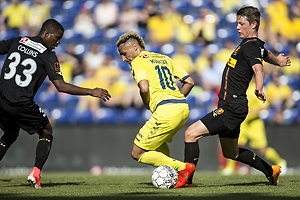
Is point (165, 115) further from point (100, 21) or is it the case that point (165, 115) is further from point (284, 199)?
point (100, 21)

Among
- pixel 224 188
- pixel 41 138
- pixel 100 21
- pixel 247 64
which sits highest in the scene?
pixel 100 21

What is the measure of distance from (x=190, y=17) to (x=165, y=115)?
8.78 meters

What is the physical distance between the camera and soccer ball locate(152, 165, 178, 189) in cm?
590

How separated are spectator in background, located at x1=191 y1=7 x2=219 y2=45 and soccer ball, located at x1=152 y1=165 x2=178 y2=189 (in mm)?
8324

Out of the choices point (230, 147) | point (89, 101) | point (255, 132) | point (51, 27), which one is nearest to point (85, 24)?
point (89, 101)

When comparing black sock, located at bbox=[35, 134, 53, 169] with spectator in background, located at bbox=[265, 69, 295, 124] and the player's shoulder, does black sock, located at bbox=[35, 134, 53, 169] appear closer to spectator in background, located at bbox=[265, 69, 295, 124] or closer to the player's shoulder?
the player's shoulder

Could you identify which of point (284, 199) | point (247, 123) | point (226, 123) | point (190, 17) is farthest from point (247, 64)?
point (190, 17)

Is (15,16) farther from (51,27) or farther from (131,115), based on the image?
(51,27)

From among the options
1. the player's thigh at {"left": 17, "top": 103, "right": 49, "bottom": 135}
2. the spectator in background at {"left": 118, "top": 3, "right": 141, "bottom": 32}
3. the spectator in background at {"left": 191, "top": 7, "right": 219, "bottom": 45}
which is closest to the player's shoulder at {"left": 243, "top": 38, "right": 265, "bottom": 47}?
the player's thigh at {"left": 17, "top": 103, "right": 49, "bottom": 135}

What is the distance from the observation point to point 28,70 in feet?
20.1

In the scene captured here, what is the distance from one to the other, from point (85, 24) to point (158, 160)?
8.91 metres

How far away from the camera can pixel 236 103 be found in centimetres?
603

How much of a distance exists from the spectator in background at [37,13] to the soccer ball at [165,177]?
955 centimetres

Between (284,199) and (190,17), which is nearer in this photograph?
(284,199)
